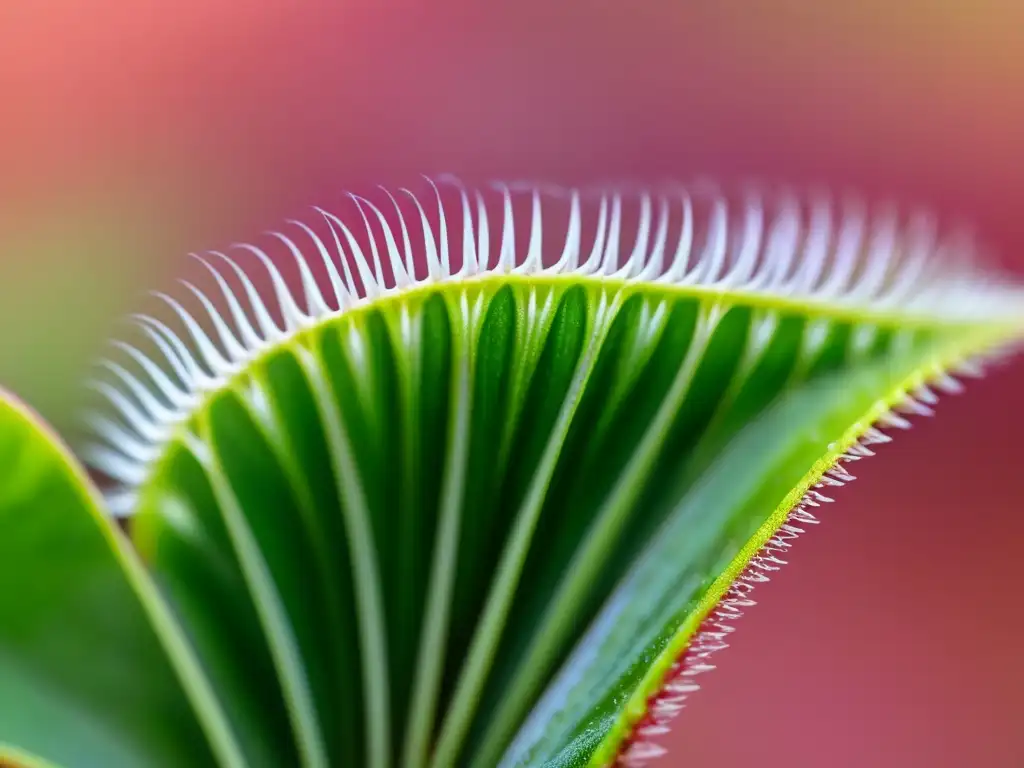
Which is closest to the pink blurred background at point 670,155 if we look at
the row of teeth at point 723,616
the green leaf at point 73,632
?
the green leaf at point 73,632

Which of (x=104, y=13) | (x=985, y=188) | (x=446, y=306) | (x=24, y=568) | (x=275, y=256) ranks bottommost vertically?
(x=24, y=568)

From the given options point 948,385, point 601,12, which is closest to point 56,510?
point 948,385

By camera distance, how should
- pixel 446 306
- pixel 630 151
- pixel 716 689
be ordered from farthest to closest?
1. pixel 630 151
2. pixel 716 689
3. pixel 446 306

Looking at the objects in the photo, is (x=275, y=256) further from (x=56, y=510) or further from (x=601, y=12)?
(x=56, y=510)

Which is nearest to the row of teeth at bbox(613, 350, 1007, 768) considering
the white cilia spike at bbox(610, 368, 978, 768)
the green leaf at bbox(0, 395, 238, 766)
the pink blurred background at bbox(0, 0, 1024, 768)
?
the white cilia spike at bbox(610, 368, 978, 768)

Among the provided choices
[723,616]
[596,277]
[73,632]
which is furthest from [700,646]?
[73,632]

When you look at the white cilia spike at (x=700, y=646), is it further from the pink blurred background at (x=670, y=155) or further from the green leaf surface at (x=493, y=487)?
the pink blurred background at (x=670, y=155)

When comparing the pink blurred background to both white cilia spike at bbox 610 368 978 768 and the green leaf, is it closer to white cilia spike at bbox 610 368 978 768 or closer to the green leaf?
the green leaf
